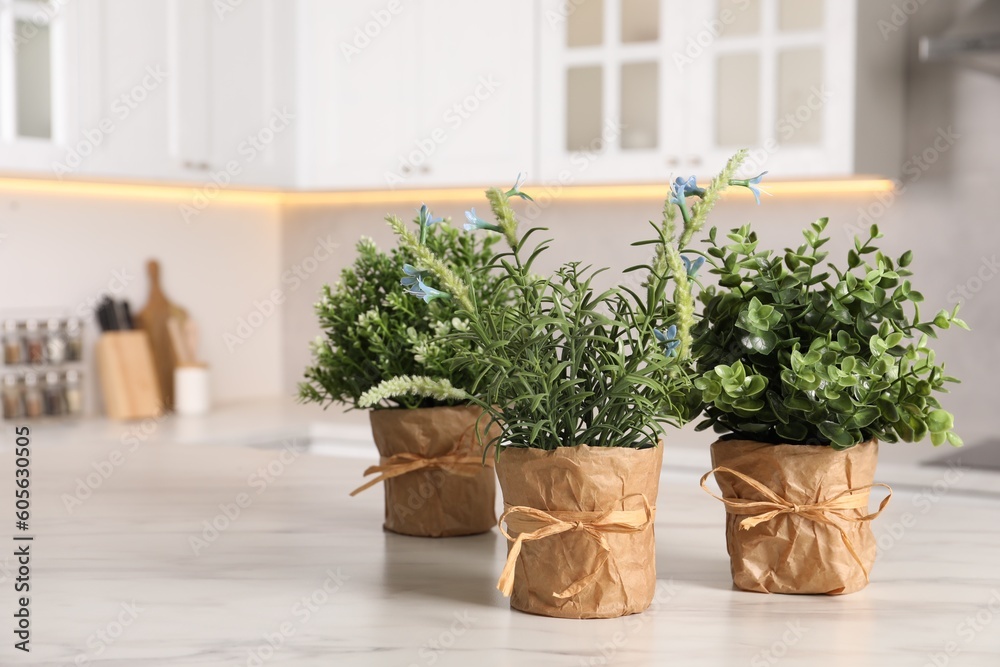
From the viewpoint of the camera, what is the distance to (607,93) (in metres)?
2.82

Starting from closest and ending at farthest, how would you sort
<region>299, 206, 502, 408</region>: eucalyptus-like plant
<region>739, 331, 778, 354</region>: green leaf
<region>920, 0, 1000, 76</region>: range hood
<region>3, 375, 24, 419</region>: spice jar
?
<region>739, 331, 778, 354</region>: green leaf < <region>299, 206, 502, 408</region>: eucalyptus-like plant < <region>920, 0, 1000, 76</region>: range hood < <region>3, 375, 24, 419</region>: spice jar

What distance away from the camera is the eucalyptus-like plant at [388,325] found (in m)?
0.99

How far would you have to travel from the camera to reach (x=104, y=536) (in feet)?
3.55

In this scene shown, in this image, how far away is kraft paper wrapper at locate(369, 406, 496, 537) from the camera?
1.02m

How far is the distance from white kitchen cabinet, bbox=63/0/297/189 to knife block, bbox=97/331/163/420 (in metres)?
0.48

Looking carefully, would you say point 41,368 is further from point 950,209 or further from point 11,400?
point 950,209

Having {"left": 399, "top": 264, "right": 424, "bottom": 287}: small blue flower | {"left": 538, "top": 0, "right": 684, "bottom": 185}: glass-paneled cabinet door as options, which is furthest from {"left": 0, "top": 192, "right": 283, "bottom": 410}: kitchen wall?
{"left": 399, "top": 264, "right": 424, "bottom": 287}: small blue flower

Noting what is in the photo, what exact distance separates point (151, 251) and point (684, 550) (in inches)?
101

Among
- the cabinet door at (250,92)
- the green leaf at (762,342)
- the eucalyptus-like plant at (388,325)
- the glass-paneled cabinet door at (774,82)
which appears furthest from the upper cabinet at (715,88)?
the green leaf at (762,342)

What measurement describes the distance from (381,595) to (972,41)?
198 cm

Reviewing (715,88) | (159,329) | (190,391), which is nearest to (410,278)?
(715,88)

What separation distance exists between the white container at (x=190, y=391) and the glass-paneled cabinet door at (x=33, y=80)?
77 centimetres

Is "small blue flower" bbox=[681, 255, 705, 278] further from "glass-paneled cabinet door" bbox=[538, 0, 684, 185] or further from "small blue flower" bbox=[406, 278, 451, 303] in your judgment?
"glass-paneled cabinet door" bbox=[538, 0, 684, 185]

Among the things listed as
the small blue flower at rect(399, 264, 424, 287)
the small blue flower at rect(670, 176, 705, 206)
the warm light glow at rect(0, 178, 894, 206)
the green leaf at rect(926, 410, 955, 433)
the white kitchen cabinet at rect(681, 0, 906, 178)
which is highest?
the white kitchen cabinet at rect(681, 0, 906, 178)
